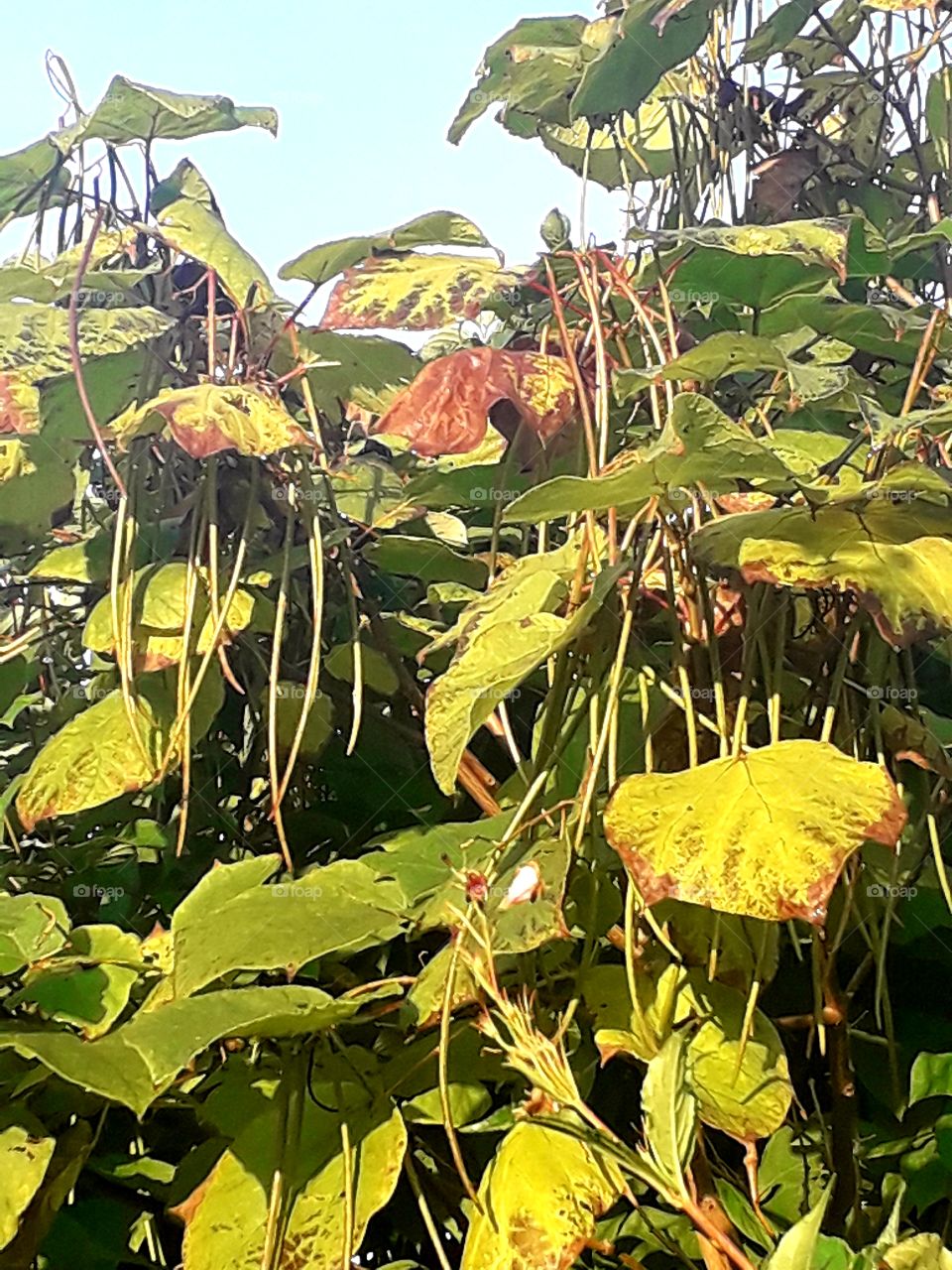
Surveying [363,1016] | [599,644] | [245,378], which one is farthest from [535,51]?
[363,1016]

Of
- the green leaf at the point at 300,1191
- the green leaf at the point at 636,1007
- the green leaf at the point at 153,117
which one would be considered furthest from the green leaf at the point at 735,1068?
the green leaf at the point at 153,117

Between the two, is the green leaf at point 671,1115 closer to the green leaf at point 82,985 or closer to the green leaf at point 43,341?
the green leaf at point 82,985

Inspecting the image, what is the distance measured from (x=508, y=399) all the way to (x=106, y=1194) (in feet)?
→ 1.20

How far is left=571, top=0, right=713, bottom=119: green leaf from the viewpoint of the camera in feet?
2.23

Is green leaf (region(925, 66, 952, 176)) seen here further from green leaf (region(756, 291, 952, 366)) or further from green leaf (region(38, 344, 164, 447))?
green leaf (region(38, 344, 164, 447))

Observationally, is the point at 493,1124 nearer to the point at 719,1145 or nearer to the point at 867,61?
the point at 719,1145

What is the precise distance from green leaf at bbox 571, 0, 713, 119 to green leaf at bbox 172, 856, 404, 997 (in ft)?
1.52

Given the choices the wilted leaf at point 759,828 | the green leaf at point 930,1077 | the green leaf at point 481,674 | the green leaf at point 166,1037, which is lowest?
the green leaf at point 930,1077

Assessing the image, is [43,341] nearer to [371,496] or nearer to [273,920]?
[371,496]

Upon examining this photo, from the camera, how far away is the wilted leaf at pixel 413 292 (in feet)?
1.80

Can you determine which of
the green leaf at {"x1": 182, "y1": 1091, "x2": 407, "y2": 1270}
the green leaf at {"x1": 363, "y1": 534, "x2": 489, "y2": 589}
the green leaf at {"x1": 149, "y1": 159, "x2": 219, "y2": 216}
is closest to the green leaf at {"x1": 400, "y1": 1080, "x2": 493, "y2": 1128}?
the green leaf at {"x1": 182, "y1": 1091, "x2": 407, "y2": 1270}

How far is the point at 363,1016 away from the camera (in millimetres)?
471

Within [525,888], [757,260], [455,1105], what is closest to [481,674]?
[525,888]

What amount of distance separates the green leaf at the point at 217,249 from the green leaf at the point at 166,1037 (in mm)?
314
